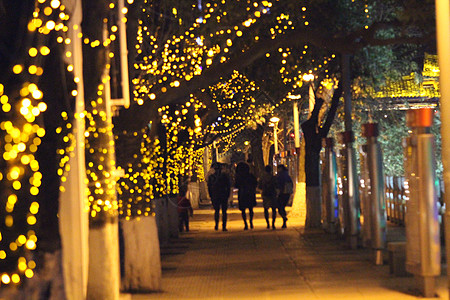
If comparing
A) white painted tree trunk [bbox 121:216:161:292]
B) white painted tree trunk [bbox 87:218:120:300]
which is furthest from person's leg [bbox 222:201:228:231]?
white painted tree trunk [bbox 87:218:120:300]

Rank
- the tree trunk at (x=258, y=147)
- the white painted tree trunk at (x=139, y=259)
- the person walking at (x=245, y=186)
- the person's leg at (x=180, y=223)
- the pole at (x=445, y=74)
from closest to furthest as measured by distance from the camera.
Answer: the pole at (x=445, y=74)
the white painted tree trunk at (x=139, y=259)
the person walking at (x=245, y=186)
the person's leg at (x=180, y=223)
the tree trunk at (x=258, y=147)

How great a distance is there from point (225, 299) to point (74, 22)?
4555 millimetres

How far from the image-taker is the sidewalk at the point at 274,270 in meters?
13.7

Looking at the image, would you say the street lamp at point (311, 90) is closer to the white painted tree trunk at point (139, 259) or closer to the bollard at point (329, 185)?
the bollard at point (329, 185)

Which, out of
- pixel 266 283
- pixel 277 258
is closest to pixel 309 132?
pixel 277 258

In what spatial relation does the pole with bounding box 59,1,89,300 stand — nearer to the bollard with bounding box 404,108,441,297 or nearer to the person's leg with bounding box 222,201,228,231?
the bollard with bounding box 404,108,441,297

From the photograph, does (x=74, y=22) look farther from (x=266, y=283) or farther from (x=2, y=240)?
(x=266, y=283)

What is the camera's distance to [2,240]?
6.59 m

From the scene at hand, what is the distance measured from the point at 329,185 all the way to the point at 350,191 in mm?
3922

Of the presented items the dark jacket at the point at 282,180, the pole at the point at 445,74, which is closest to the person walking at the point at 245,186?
the dark jacket at the point at 282,180

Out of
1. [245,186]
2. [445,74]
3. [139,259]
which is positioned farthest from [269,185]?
[445,74]

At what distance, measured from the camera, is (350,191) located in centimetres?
1945

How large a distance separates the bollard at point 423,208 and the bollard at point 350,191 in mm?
6493

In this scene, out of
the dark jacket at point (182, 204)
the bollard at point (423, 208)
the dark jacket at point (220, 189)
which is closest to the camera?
the bollard at point (423, 208)
